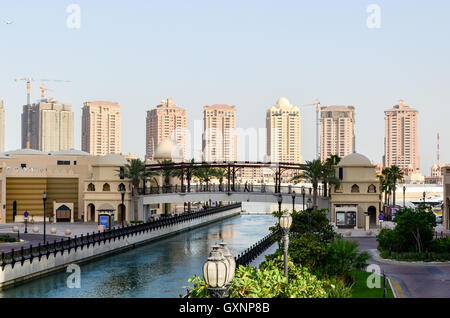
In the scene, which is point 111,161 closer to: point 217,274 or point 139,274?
point 139,274

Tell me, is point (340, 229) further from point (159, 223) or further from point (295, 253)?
point (295, 253)

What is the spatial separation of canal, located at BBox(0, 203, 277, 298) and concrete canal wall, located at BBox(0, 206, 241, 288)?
0.67 m

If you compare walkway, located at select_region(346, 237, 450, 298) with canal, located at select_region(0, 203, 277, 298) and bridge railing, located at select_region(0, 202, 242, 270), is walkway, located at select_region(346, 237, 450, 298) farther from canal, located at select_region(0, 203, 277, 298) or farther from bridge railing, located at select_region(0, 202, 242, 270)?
bridge railing, located at select_region(0, 202, 242, 270)

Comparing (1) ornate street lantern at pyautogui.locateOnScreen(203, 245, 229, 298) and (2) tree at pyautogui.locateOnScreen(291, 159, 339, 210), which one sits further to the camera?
(2) tree at pyautogui.locateOnScreen(291, 159, 339, 210)

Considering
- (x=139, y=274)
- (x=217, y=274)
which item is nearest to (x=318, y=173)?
(x=139, y=274)

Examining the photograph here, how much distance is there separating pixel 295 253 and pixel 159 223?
2063 inches

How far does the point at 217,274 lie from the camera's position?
40.9ft

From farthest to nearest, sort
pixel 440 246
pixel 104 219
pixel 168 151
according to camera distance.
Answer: pixel 168 151 → pixel 104 219 → pixel 440 246

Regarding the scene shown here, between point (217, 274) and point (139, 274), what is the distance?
135 feet

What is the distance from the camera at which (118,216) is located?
92.0 metres

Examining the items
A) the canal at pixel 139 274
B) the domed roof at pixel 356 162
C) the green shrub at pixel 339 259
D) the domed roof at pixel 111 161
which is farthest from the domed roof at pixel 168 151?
the green shrub at pixel 339 259

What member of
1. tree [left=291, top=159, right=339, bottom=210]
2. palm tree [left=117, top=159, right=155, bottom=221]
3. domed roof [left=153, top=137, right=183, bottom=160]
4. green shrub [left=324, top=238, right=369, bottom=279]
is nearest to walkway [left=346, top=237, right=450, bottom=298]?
green shrub [left=324, top=238, right=369, bottom=279]

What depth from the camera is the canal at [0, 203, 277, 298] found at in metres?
43.7
